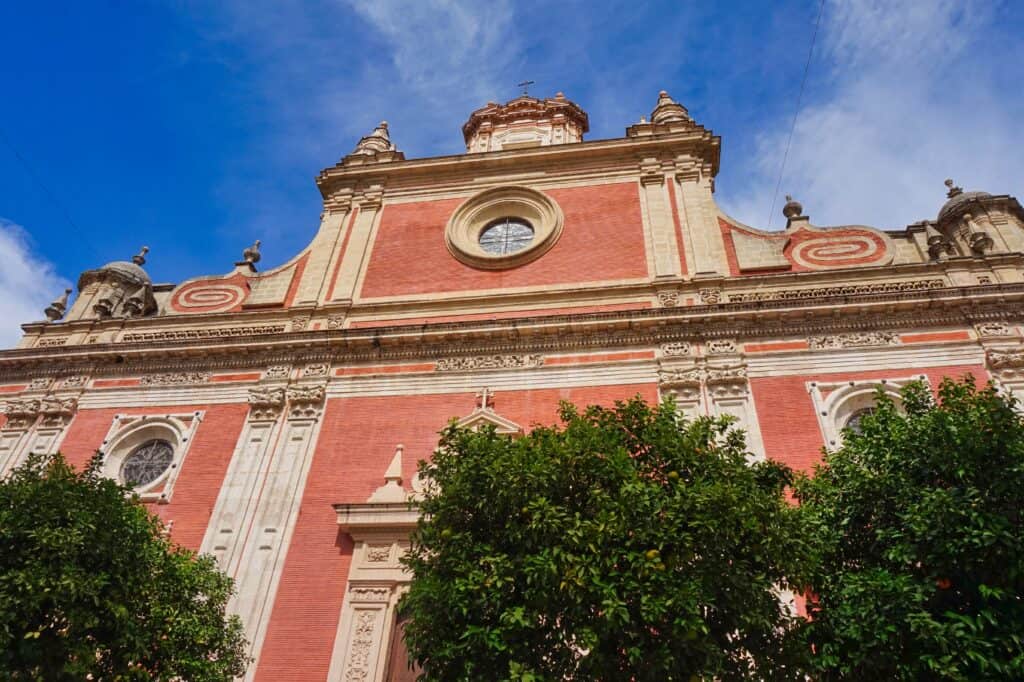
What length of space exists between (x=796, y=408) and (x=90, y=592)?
1148 centimetres

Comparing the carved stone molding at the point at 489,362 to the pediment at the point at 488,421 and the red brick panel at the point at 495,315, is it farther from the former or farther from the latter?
the pediment at the point at 488,421

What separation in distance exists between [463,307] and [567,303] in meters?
2.42

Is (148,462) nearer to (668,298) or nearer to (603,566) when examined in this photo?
(603,566)

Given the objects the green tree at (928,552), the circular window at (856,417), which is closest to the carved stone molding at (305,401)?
the green tree at (928,552)

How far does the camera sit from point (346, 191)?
20.1 meters

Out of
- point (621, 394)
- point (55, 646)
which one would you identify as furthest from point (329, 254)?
point (55, 646)

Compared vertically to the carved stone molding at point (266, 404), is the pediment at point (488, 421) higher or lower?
lower

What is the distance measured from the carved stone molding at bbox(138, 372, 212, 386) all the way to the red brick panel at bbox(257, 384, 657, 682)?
10.7ft

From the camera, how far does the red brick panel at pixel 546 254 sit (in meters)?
16.9

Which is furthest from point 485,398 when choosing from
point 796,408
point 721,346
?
point 796,408

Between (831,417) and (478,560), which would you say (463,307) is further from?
(478,560)

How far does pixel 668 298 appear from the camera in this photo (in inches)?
612

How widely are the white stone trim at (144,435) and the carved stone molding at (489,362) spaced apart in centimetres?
539

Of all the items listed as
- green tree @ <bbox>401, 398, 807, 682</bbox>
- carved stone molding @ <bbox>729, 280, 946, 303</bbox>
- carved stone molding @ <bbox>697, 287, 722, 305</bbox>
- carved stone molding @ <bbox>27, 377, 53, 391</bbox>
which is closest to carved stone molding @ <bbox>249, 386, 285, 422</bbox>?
carved stone molding @ <bbox>27, 377, 53, 391</bbox>
